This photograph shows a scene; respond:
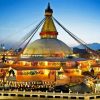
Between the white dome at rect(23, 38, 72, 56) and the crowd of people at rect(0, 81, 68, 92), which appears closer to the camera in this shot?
the crowd of people at rect(0, 81, 68, 92)

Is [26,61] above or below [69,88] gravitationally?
above

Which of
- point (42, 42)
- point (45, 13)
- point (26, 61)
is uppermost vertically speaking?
point (45, 13)

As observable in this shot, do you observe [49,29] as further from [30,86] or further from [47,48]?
[30,86]

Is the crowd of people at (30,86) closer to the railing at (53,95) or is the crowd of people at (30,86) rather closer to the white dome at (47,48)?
the railing at (53,95)

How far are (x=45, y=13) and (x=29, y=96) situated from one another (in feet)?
46.5

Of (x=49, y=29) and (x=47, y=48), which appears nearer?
(x=47, y=48)

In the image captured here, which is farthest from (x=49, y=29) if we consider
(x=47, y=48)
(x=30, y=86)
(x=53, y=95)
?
(x=53, y=95)

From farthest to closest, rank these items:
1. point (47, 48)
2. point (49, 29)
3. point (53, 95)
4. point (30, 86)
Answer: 1. point (49, 29)
2. point (47, 48)
3. point (30, 86)
4. point (53, 95)

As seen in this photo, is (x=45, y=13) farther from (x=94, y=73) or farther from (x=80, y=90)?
(x=80, y=90)

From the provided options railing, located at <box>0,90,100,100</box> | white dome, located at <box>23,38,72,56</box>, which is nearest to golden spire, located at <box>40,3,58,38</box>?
white dome, located at <box>23,38,72,56</box>

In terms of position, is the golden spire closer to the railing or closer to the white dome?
the white dome

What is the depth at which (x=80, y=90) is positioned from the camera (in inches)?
A: 968

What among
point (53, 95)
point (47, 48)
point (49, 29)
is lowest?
point (53, 95)

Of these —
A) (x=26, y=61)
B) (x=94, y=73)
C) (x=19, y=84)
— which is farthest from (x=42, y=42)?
(x=19, y=84)
